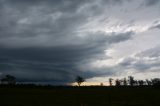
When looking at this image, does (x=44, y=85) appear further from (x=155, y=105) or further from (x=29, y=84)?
(x=155, y=105)

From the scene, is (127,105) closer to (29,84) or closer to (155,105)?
(155,105)

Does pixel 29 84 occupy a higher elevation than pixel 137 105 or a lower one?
higher

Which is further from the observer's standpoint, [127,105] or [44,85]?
[44,85]

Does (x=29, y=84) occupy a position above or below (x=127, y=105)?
above

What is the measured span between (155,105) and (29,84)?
5569 inches

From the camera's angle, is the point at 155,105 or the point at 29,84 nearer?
the point at 155,105

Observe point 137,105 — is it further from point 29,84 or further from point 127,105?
point 29,84

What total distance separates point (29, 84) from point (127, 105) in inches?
5408

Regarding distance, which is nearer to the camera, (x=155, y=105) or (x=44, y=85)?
(x=155, y=105)

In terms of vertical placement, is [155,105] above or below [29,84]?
below

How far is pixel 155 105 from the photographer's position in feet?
212

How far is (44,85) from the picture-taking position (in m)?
→ 195

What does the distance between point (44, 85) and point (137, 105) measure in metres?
135

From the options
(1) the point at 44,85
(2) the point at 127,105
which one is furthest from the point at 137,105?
(1) the point at 44,85
